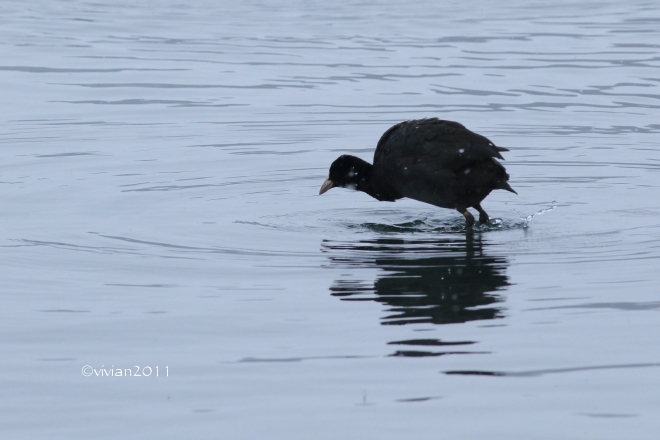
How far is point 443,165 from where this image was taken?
35.1 ft

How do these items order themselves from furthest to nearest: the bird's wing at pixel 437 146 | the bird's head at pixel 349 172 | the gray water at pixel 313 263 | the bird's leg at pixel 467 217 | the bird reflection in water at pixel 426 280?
A: the bird's head at pixel 349 172
the bird's leg at pixel 467 217
the bird's wing at pixel 437 146
the bird reflection in water at pixel 426 280
the gray water at pixel 313 263

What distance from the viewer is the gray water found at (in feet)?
20.5

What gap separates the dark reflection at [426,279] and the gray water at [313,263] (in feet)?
0.11

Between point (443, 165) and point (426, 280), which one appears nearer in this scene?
point (426, 280)

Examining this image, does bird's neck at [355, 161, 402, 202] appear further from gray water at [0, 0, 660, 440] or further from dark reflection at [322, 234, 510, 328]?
dark reflection at [322, 234, 510, 328]

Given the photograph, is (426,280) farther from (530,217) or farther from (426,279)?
(530,217)

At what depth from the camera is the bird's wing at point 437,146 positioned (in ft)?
35.0

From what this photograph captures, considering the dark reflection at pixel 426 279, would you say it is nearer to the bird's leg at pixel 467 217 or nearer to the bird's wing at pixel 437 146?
the bird's leg at pixel 467 217

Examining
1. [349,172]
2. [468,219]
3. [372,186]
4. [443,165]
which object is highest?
[443,165]

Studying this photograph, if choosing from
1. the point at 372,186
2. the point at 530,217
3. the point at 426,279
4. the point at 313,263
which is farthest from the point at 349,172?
the point at 426,279

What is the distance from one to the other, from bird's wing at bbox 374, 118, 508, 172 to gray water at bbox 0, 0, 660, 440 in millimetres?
710

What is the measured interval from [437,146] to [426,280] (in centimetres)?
220

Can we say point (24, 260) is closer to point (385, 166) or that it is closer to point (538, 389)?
point (385, 166)

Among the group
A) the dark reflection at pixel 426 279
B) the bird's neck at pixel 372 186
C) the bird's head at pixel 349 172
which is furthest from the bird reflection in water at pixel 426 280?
the bird's head at pixel 349 172
